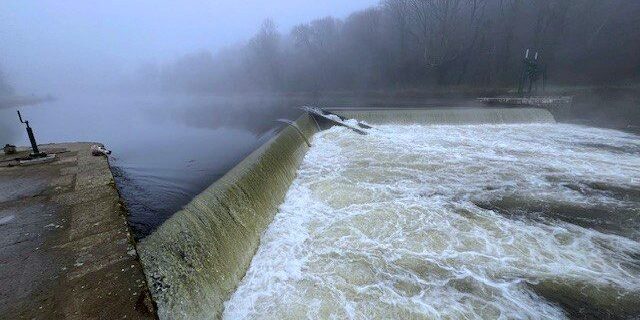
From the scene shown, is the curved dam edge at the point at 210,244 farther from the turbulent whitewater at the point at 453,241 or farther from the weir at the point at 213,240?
the turbulent whitewater at the point at 453,241

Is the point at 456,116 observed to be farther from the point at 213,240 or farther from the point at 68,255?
the point at 68,255

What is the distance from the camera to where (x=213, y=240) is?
13.2 feet

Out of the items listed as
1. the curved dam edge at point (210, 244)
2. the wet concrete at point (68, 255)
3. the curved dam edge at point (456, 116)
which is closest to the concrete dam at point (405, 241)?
the curved dam edge at point (210, 244)

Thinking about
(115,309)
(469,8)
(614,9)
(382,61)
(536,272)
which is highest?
(469,8)

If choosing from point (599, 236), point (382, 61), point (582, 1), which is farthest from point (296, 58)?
point (599, 236)

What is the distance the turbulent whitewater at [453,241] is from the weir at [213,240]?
9.3 inches

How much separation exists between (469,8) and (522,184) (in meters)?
34.9

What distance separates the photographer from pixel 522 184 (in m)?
7.08

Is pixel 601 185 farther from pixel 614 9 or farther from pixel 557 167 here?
pixel 614 9

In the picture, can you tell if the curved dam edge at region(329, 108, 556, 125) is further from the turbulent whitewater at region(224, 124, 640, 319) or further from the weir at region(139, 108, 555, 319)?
the weir at region(139, 108, 555, 319)

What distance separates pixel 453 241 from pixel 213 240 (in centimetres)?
362

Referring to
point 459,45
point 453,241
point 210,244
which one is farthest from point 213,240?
point 459,45

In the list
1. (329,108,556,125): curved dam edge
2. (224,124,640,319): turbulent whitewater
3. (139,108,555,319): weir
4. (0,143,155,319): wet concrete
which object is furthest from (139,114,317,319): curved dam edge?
(329,108,556,125): curved dam edge

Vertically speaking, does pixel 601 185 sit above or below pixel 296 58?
below
